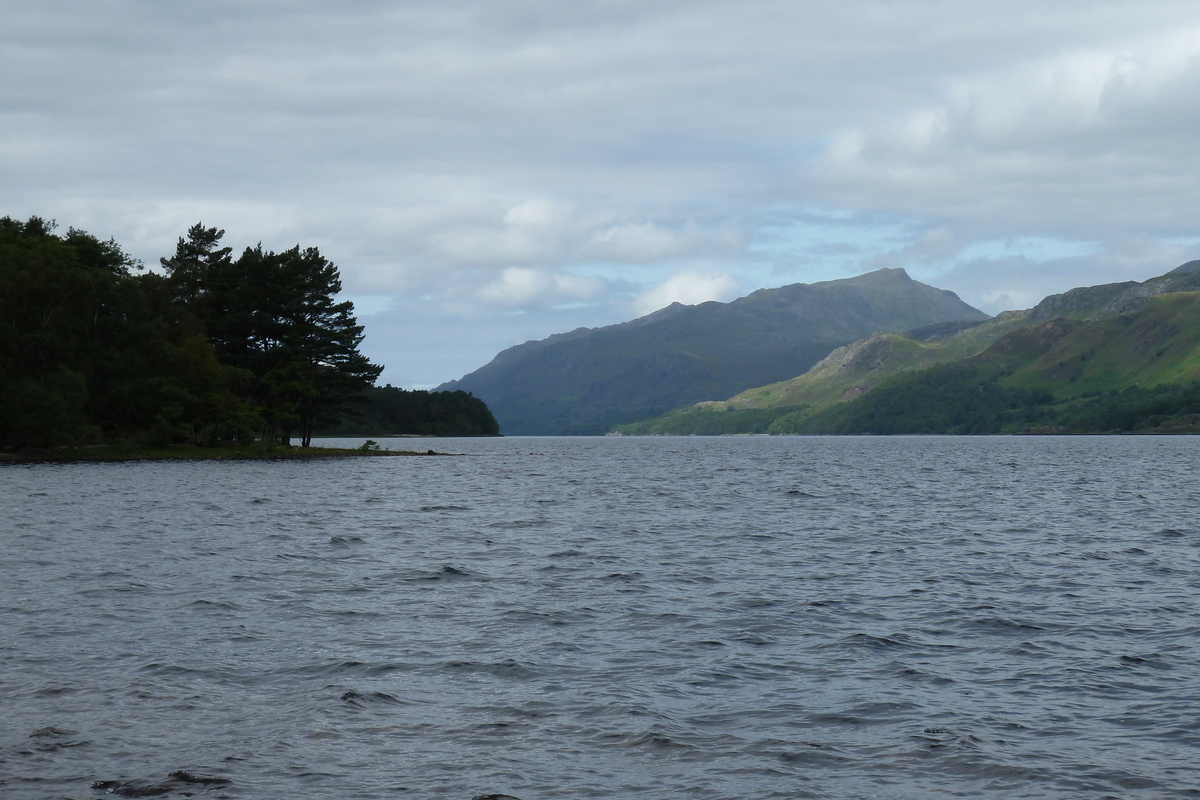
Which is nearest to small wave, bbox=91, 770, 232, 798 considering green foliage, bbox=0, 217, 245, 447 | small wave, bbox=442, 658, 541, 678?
small wave, bbox=442, 658, 541, 678

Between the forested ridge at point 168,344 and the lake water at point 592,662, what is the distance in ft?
203

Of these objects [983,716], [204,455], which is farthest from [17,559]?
[204,455]

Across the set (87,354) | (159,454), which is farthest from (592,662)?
(159,454)

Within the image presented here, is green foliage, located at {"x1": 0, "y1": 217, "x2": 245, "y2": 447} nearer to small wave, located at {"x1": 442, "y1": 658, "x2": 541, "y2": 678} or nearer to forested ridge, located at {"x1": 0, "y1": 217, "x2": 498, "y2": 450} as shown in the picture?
forested ridge, located at {"x1": 0, "y1": 217, "x2": 498, "y2": 450}

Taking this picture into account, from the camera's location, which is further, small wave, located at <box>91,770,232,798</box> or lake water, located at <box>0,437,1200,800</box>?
lake water, located at <box>0,437,1200,800</box>

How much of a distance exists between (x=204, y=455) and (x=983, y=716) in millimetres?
119322

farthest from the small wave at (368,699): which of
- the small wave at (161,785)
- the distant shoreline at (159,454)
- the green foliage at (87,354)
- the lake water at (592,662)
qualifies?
the distant shoreline at (159,454)

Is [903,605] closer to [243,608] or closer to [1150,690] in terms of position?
[1150,690]

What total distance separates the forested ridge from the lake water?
6198 centimetres

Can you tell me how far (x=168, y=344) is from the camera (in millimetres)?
118375

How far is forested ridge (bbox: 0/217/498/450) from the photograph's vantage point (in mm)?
102125

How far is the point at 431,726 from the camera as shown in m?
16.5

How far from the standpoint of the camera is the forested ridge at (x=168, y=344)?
102 meters

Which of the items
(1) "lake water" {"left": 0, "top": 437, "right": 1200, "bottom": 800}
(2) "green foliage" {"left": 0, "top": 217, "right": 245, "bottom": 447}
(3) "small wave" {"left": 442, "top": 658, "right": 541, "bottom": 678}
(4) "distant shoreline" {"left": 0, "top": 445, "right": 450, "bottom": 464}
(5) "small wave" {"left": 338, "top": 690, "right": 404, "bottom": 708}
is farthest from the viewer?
(4) "distant shoreline" {"left": 0, "top": 445, "right": 450, "bottom": 464}
